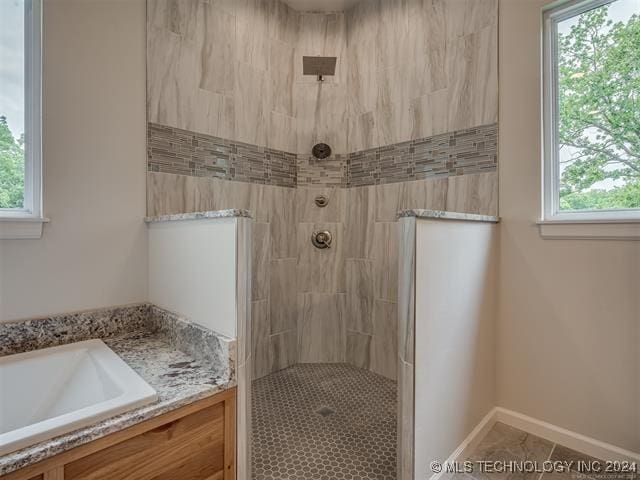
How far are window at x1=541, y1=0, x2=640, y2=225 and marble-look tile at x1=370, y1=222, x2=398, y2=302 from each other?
914mm

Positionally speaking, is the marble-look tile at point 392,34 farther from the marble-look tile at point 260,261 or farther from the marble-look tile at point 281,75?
the marble-look tile at point 260,261

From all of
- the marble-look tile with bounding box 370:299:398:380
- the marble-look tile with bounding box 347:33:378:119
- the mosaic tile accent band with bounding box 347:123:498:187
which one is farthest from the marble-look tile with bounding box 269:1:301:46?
the marble-look tile with bounding box 370:299:398:380

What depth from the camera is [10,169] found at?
1.39 metres

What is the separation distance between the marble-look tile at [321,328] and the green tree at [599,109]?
5.38 ft

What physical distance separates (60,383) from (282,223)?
153 cm

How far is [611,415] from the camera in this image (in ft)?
4.80

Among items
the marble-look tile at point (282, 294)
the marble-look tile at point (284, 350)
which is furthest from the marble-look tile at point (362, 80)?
the marble-look tile at point (284, 350)

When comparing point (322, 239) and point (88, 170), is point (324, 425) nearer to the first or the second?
point (322, 239)

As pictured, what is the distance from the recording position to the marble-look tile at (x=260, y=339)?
222cm

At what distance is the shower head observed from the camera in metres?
2.23

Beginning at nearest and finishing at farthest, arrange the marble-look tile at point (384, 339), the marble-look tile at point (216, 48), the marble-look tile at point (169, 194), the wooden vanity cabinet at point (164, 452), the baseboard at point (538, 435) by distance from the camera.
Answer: the wooden vanity cabinet at point (164, 452) → the baseboard at point (538, 435) → the marble-look tile at point (169, 194) → the marble-look tile at point (216, 48) → the marble-look tile at point (384, 339)

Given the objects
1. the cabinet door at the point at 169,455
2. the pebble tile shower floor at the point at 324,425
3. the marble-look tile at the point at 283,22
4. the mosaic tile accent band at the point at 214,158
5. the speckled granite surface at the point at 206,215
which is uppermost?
the marble-look tile at the point at 283,22

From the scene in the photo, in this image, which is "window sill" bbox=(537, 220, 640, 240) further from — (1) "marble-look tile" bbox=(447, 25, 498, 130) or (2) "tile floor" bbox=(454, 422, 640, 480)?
(2) "tile floor" bbox=(454, 422, 640, 480)

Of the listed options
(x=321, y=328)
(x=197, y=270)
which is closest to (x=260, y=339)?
(x=321, y=328)
